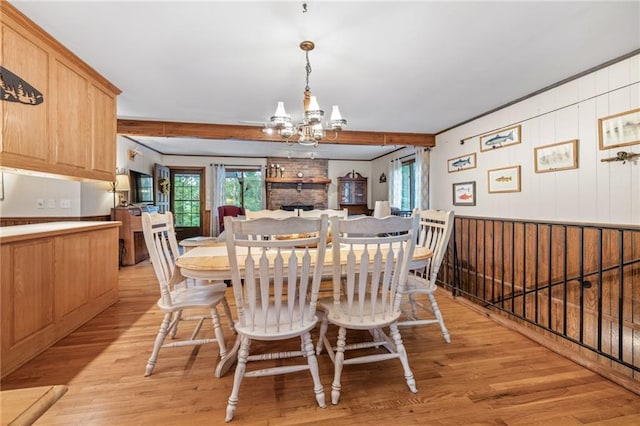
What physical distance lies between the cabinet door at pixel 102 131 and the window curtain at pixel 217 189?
13.6 feet

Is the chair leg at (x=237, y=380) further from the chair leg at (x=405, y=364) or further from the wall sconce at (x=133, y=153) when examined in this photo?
the wall sconce at (x=133, y=153)

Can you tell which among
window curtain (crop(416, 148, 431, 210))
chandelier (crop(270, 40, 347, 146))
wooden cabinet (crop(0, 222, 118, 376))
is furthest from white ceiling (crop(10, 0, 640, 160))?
window curtain (crop(416, 148, 431, 210))

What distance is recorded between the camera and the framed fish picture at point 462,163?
4180 mm

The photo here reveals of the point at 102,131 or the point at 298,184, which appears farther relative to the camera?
the point at 298,184

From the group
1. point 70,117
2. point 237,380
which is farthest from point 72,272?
point 237,380

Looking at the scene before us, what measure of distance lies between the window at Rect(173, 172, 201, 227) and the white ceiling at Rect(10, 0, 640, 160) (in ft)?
13.1

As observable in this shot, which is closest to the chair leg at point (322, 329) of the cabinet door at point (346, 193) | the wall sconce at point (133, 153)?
the wall sconce at point (133, 153)

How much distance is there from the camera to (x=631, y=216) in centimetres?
240

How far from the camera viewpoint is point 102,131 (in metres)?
2.87

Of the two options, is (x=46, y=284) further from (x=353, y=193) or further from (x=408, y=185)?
(x=353, y=193)

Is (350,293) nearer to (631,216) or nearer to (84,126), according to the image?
(631,216)

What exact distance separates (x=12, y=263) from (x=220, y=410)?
1646mm

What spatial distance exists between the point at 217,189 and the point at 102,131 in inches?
172

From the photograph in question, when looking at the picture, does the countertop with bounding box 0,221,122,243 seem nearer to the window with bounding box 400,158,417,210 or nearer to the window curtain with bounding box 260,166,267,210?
the window curtain with bounding box 260,166,267,210
